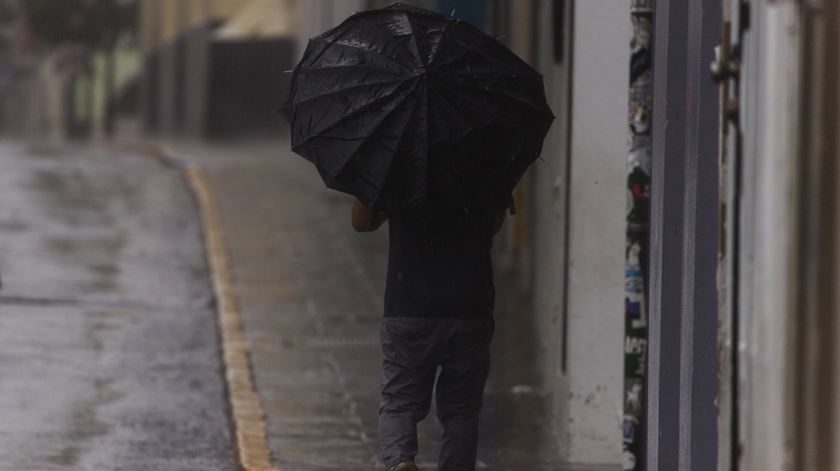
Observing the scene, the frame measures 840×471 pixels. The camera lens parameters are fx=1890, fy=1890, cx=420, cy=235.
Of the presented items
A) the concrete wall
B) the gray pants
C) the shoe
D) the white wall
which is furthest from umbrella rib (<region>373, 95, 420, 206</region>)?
the white wall

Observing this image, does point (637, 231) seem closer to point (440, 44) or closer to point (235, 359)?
point (440, 44)

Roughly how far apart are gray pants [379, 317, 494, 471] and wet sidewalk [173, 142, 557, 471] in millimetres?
1575

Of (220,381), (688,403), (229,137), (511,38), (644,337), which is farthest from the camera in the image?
(229,137)

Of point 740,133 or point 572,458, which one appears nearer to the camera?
point 740,133

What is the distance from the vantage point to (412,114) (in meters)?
6.54

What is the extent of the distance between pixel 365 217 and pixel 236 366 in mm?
4169

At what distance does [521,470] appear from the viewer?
28.1 feet

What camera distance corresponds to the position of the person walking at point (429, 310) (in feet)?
22.1

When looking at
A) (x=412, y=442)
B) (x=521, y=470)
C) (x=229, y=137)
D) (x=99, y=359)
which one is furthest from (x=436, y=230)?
(x=229, y=137)

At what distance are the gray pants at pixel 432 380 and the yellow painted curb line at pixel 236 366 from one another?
5.29 ft

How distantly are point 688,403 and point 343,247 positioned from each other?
32.1 feet

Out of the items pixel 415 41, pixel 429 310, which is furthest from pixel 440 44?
pixel 429 310

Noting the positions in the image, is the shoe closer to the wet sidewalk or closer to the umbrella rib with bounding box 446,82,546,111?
the umbrella rib with bounding box 446,82,546,111

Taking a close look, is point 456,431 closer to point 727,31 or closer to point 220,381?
point 727,31
